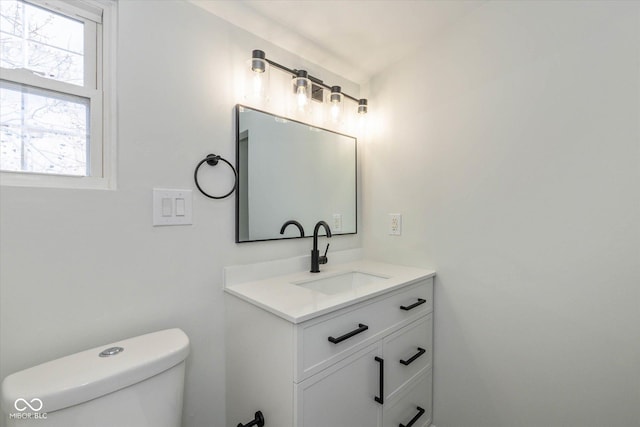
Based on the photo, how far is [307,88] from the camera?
4.96 feet

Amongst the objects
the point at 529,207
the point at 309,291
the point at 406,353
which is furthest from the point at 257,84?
the point at 406,353

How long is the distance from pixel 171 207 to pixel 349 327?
87cm

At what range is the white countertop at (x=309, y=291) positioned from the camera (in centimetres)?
96

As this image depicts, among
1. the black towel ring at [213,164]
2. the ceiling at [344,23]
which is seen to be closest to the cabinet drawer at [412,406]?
the black towel ring at [213,164]

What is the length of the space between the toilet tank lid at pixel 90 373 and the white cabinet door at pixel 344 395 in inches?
17.7

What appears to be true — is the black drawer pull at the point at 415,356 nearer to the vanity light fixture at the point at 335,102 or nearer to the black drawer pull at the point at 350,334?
the black drawer pull at the point at 350,334

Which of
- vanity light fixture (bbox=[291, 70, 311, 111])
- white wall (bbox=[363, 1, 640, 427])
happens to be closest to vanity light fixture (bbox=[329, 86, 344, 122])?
vanity light fixture (bbox=[291, 70, 311, 111])

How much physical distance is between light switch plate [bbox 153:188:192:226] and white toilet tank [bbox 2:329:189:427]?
45cm

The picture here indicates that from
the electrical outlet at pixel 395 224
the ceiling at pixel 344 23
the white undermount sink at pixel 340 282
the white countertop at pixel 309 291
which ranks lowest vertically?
the white undermount sink at pixel 340 282

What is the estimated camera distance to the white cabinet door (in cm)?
91

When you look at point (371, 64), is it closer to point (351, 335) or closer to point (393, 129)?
point (393, 129)

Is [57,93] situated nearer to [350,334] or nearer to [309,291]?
[309,291]

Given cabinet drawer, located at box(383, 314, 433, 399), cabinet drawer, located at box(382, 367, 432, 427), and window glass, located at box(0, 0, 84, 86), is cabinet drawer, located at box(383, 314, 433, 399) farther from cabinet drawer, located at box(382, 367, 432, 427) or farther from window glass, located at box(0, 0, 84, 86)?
window glass, located at box(0, 0, 84, 86)

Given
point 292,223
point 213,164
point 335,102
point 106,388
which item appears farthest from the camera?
point 335,102
